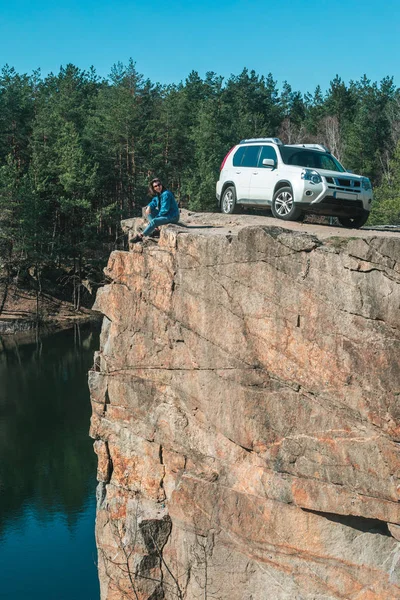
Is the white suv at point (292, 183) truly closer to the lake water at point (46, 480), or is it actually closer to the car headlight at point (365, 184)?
the car headlight at point (365, 184)

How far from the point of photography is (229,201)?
A: 20.0 meters

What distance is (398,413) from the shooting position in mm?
12492

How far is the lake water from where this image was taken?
2412 centimetres

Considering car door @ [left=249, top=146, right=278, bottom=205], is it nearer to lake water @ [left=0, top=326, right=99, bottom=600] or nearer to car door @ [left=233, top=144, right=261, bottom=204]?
car door @ [left=233, top=144, right=261, bottom=204]

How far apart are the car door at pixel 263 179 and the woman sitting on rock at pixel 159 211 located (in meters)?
2.27

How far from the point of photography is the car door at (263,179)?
723 inches

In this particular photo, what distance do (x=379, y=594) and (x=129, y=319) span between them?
8.49m

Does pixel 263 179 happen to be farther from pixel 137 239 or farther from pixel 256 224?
pixel 137 239

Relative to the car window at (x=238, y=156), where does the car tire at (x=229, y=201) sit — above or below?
below

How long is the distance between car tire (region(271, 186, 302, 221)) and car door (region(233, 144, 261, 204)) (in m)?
1.33

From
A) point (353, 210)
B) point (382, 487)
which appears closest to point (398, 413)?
point (382, 487)

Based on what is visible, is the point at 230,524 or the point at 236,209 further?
the point at 236,209

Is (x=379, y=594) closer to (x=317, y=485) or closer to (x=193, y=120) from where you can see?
(x=317, y=485)

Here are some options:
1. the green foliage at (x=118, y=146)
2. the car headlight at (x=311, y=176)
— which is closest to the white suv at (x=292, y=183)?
the car headlight at (x=311, y=176)
